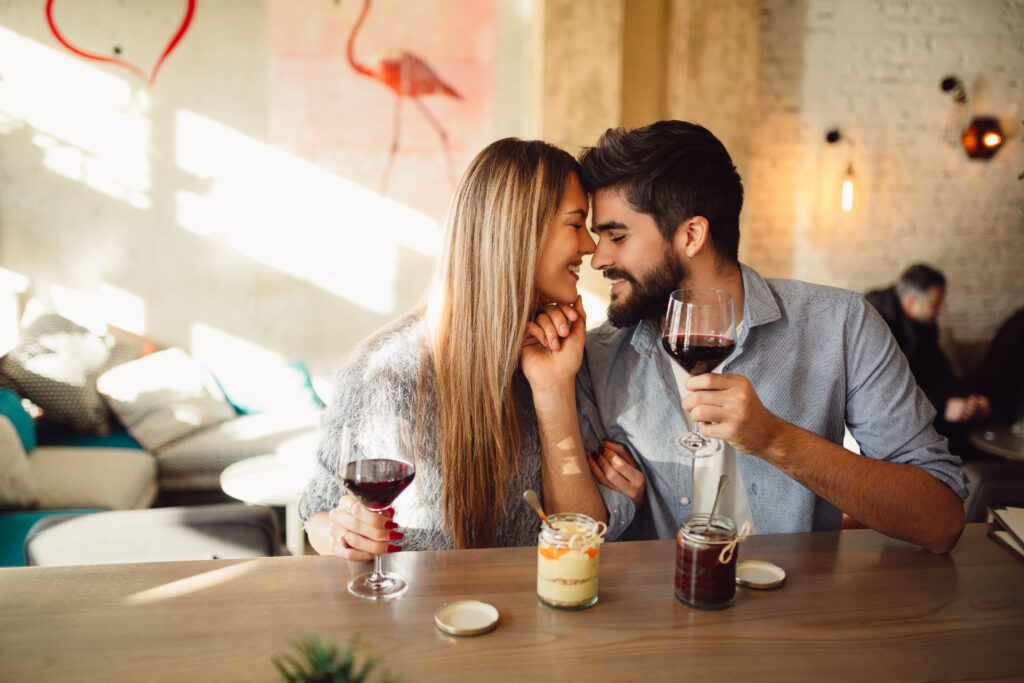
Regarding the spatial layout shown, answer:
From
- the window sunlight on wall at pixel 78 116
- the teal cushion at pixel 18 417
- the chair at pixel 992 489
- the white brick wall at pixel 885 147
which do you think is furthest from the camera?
the white brick wall at pixel 885 147

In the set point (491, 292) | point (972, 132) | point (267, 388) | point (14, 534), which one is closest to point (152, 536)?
point (14, 534)

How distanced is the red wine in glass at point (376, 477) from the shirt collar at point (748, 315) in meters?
0.90

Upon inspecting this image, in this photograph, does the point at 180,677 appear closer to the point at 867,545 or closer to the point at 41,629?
the point at 41,629

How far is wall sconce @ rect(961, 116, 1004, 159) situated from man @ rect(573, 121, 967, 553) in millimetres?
4634

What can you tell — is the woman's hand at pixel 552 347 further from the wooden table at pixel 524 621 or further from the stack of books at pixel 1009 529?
the stack of books at pixel 1009 529

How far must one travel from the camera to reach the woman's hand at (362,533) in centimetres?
121

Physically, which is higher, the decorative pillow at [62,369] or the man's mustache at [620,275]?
the man's mustache at [620,275]

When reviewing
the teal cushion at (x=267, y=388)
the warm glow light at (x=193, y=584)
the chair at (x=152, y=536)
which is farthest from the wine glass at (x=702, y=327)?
the teal cushion at (x=267, y=388)

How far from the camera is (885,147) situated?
544 centimetres

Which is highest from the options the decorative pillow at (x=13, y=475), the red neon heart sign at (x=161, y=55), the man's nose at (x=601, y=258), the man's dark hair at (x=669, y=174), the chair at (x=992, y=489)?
the red neon heart sign at (x=161, y=55)

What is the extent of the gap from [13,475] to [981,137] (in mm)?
6299

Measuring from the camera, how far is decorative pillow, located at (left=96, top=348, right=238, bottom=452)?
4168 millimetres

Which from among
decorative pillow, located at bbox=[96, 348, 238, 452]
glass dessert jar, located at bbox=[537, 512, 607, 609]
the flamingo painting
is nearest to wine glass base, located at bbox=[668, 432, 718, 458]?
glass dessert jar, located at bbox=[537, 512, 607, 609]

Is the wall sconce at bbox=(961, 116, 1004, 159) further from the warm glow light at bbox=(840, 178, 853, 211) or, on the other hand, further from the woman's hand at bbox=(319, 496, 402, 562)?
the woman's hand at bbox=(319, 496, 402, 562)
